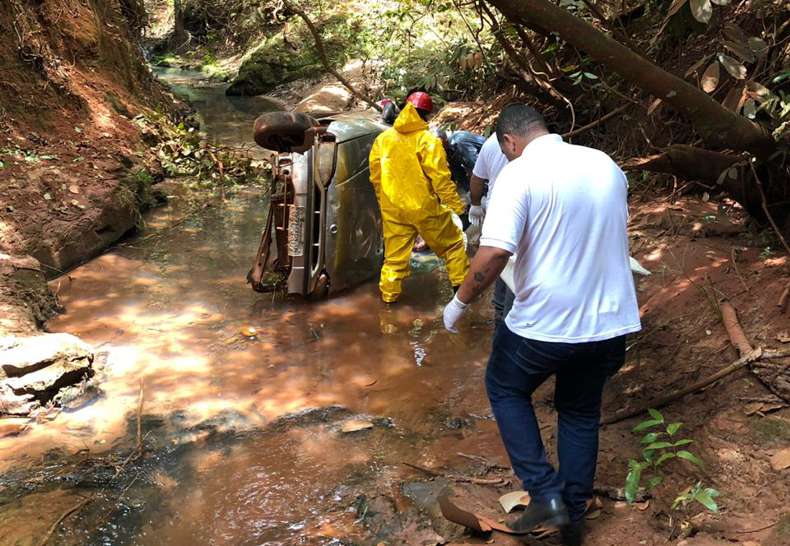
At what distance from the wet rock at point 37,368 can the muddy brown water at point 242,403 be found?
0.65ft

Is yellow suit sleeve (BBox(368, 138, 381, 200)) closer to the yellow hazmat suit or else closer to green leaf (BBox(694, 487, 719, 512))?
the yellow hazmat suit

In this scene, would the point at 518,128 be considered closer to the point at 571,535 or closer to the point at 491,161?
the point at 571,535

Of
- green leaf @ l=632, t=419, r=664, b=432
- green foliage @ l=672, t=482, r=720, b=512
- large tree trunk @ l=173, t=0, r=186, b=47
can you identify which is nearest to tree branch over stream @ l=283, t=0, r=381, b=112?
green leaf @ l=632, t=419, r=664, b=432

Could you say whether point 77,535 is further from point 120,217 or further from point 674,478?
point 120,217

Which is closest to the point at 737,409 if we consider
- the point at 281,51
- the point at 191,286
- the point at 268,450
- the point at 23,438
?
the point at 268,450

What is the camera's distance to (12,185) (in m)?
6.07

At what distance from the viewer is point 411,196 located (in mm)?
5141

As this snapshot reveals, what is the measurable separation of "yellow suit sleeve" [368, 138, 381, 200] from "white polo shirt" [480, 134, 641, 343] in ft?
8.83

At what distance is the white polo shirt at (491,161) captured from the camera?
4477 mm

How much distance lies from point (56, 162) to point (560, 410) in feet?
19.9

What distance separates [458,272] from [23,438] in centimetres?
332

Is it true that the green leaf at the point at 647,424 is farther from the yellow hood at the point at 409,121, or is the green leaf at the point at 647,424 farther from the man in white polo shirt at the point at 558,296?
the yellow hood at the point at 409,121

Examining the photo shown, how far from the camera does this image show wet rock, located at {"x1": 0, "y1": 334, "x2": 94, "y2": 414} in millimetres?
3812

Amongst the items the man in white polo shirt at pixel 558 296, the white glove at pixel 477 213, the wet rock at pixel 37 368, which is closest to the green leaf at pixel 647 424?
the man in white polo shirt at pixel 558 296
